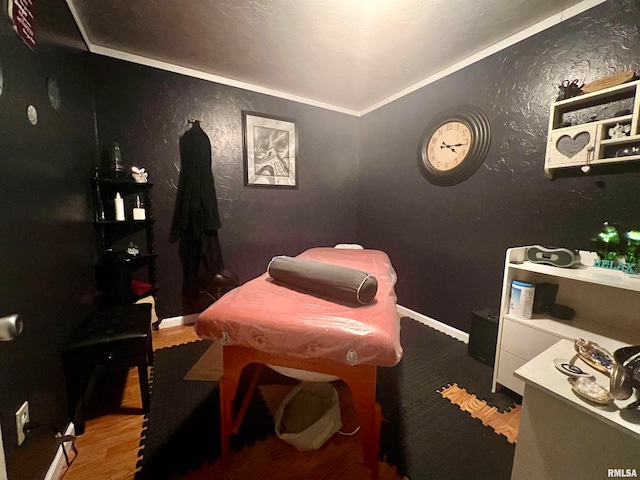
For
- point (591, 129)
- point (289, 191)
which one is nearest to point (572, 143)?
point (591, 129)

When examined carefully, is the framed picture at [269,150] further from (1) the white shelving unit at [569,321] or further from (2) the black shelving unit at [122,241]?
(1) the white shelving unit at [569,321]

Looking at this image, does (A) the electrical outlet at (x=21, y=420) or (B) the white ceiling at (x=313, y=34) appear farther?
(B) the white ceiling at (x=313, y=34)

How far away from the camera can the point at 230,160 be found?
2586 millimetres

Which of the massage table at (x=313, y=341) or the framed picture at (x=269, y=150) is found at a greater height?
the framed picture at (x=269, y=150)

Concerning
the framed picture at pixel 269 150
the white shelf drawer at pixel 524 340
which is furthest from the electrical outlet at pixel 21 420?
the white shelf drawer at pixel 524 340

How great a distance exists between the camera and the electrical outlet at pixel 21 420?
847mm

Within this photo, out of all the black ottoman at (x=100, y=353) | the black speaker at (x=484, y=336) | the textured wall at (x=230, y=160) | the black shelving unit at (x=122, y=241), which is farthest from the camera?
the textured wall at (x=230, y=160)

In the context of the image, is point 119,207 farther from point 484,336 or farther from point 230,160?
point 484,336

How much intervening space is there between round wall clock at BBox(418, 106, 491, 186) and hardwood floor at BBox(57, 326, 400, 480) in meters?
2.03

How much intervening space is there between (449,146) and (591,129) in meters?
0.95

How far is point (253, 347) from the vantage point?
3.14 ft

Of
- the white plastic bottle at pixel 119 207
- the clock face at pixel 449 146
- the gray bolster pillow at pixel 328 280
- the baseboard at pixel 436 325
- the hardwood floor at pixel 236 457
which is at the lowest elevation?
the hardwood floor at pixel 236 457

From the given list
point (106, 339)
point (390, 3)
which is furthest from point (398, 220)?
point (106, 339)

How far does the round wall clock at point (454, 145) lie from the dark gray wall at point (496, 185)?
0.07m
